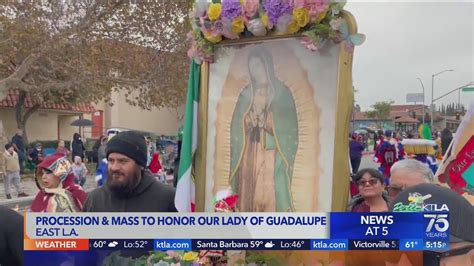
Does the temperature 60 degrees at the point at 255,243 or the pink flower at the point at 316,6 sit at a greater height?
the pink flower at the point at 316,6

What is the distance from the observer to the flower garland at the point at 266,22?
2.80m

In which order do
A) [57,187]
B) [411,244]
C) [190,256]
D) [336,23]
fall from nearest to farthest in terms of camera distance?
[411,244], [190,256], [336,23], [57,187]

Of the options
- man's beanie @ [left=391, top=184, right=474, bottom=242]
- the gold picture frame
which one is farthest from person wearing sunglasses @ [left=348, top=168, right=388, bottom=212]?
man's beanie @ [left=391, top=184, right=474, bottom=242]

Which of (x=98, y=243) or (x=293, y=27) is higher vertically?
(x=293, y=27)

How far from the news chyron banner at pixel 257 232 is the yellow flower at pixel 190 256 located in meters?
0.09

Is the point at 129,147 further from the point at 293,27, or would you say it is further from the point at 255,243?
the point at 255,243

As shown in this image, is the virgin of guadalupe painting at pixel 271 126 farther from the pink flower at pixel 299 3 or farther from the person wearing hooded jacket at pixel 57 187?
the person wearing hooded jacket at pixel 57 187

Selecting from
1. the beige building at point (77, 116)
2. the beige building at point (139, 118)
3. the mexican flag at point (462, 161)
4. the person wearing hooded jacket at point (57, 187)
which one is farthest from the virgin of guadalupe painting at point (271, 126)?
the beige building at point (77, 116)

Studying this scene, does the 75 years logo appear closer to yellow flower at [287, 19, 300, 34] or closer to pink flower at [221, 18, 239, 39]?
yellow flower at [287, 19, 300, 34]

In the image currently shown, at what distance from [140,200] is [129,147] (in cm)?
32

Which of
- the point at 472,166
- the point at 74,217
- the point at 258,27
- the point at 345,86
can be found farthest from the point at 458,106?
the point at 74,217

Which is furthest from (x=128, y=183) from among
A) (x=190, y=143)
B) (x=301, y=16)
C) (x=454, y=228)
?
(x=454, y=228)

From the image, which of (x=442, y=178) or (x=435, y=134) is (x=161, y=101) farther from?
(x=442, y=178)

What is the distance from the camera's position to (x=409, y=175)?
2.90 meters
